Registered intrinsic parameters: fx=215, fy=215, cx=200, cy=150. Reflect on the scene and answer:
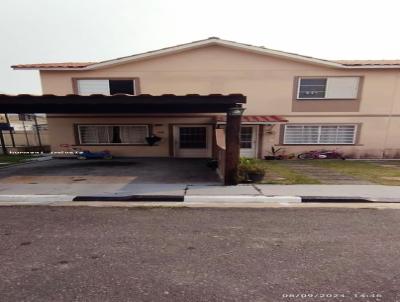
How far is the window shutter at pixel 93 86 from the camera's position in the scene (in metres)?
12.8

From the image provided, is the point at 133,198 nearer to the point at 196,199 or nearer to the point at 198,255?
the point at 196,199

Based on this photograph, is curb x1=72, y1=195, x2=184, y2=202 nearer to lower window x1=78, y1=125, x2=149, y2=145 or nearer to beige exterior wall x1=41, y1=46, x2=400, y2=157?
lower window x1=78, y1=125, x2=149, y2=145

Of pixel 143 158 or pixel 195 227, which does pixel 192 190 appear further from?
pixel 143 158

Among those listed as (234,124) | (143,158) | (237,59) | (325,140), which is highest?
(237,59)

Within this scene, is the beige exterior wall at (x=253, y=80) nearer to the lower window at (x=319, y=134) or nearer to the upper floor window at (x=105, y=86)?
the upper floor window at (x=105, y=86)

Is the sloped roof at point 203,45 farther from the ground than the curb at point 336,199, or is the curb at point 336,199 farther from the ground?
the sloped roof at point 203,45

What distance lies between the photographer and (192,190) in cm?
664

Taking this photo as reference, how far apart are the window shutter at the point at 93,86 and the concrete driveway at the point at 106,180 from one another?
5.31 metres

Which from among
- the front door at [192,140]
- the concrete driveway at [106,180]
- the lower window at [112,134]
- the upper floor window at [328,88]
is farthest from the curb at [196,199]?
the upper floor window at [328,88]

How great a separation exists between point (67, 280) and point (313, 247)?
3.82 meters

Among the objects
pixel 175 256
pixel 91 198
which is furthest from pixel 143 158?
pixel 175 256

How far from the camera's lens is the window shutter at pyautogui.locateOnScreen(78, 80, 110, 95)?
42.1ft

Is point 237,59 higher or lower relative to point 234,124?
higher

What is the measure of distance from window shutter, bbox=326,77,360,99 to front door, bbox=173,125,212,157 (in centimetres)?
762
